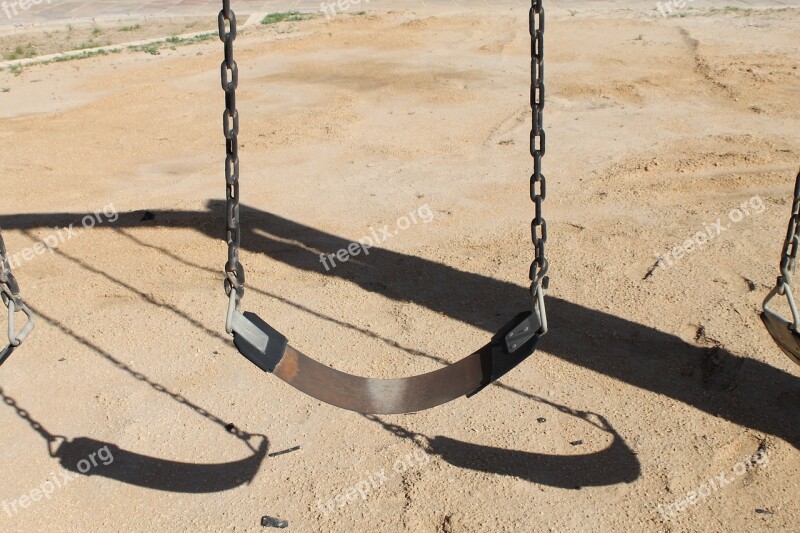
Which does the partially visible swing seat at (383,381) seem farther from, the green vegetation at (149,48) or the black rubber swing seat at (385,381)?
the green vegetation at (149,48)

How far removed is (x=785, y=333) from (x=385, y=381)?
1606 millimetres

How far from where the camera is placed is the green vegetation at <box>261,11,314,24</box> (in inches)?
546

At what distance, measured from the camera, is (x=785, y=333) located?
3.26m

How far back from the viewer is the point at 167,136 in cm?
814

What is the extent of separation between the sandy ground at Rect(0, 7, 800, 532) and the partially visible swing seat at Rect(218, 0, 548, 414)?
0.52 m

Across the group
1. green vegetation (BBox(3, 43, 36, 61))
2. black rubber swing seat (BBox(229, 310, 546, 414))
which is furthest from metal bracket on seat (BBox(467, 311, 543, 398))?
green vegetation (BBox(3, 43, 36, 61))

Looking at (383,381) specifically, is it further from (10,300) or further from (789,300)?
(789,300)

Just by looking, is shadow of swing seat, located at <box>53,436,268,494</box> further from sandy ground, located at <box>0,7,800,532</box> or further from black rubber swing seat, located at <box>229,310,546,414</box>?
black rubber swing seat, located at <box>229,310,546,414</box>

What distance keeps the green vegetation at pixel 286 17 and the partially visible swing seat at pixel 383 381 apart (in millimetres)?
11289

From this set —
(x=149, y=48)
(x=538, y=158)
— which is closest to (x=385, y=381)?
(x=538, y=158)

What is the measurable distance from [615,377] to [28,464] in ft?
9.39

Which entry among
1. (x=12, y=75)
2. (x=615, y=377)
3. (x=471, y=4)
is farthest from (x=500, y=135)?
(x=471, y=4)

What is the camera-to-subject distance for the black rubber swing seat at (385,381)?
2.96 m

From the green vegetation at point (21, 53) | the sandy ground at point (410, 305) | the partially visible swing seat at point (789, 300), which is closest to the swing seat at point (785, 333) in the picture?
the partially visible swing seat at point (789, 300)
